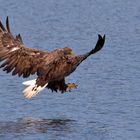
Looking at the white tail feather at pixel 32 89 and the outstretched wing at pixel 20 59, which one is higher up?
the outstretched wing at pixel 20 59

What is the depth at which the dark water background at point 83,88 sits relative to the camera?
11.4 metres

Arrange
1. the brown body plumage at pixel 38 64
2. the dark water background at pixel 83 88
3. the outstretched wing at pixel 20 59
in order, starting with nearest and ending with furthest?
1. the dark water background at pixel 83 88
2. the brown body plumage at pixel 38 64
3. the outstretched wing at pixel 20 59

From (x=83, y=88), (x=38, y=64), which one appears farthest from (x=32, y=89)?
(x=83, y=88)

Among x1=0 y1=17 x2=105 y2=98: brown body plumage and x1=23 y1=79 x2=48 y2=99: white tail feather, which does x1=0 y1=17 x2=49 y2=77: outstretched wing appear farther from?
x1=23 y1=79 x2=48 y2=99: white tail feather

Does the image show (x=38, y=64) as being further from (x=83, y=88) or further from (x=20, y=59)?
(x=83, y=88)

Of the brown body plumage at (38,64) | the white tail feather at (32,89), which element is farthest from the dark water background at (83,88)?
the brown body plumage at (38,64)

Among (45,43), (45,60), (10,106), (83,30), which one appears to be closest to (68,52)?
(45,60)

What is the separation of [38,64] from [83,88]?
210 cm

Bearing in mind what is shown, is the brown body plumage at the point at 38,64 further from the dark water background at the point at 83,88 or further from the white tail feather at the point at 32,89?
the dark water background at the point at 83,88

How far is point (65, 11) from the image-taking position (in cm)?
2350

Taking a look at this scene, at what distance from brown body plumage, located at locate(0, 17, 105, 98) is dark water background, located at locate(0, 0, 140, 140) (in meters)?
0.45

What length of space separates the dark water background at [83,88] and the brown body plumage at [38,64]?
0.45m

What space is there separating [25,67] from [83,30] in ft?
27.3

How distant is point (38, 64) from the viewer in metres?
11.9
